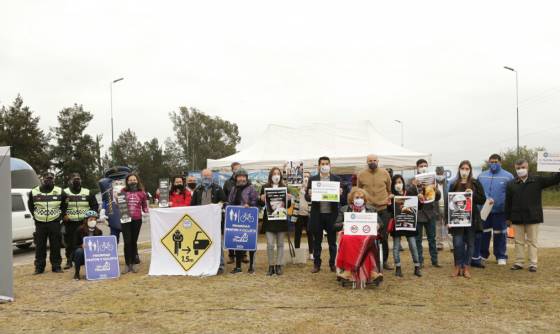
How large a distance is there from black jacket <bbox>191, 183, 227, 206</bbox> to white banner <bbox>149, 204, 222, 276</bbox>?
1.47 feet

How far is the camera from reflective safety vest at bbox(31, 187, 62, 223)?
8.87m

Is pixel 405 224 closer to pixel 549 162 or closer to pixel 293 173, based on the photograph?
pixel 549 162

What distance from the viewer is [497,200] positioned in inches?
341

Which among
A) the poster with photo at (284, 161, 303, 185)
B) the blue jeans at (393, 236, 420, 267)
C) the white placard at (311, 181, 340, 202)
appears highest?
the poster with photo at (284, 161, 303, 185)

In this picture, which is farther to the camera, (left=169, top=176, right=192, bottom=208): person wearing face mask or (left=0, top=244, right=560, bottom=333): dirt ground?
(left=169, top=176, right=192, bottom=208): person wearing face mask

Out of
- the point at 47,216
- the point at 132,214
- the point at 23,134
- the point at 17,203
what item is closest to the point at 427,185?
the point at 132,214

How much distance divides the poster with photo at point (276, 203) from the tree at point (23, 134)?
34297mm

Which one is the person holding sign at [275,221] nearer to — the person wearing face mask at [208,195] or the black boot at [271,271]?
the black boot at [271,271]

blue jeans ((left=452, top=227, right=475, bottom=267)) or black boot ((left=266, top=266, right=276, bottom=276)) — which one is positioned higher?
blue jeans ((left=452, top=227, right=475, bottom=267))

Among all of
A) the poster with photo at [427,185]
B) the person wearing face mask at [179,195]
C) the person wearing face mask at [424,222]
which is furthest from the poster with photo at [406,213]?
the person wearing face mask at [179,195]

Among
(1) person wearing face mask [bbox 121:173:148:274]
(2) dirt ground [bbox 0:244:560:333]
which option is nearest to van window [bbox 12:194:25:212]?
(2) dirt ground [bbox 0:244:560:333]

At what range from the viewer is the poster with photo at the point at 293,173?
12.1 metres

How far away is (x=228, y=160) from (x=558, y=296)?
37.5ft

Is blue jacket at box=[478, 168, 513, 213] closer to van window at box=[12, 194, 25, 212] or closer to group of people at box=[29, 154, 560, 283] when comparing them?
group of people at box=[29, 154, 560, 283]
